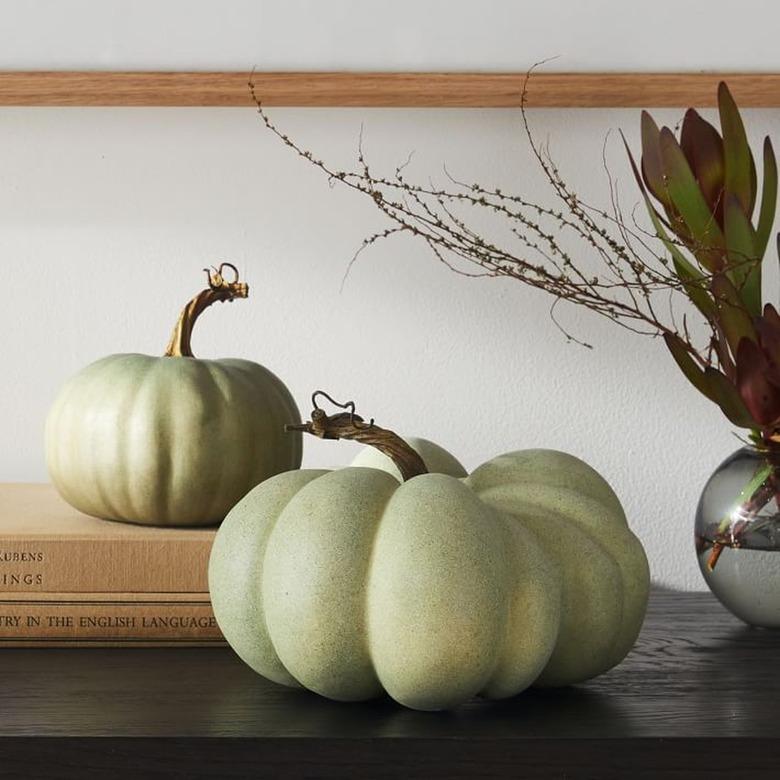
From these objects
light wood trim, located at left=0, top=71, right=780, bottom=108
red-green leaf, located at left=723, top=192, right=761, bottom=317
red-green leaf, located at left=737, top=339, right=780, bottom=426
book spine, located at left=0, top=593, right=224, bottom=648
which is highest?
light wood trim, located at left=0, top=71, right=780, bottom=108

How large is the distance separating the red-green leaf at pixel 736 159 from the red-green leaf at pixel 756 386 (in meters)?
0.09

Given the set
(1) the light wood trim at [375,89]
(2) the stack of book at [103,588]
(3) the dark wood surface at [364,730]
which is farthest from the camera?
(1) the light wood trim at [375,89]

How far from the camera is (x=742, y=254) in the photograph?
2.28ft

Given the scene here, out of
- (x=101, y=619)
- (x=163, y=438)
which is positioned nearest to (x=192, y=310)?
(x=163, y=438)

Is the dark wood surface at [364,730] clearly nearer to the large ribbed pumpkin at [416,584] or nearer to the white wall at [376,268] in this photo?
the large ribbed pumpkin at [416,584]

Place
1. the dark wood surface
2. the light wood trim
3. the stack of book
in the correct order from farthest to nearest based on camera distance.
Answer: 1. the light wood trim
2. the stack of book
3. the dark wood surface

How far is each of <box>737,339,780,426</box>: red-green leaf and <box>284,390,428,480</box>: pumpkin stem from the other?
0.21m

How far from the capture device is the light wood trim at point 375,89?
0.86 meters

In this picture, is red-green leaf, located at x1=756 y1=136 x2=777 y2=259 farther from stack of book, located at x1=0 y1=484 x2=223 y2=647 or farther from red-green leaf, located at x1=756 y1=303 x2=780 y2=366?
stack of book, located at x1=0 y1=484 x2=223 y2=647

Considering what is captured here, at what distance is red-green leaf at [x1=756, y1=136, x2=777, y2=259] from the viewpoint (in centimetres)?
72

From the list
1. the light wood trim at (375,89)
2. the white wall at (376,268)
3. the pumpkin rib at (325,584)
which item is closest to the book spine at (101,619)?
the pumpkin rib at (325,584)

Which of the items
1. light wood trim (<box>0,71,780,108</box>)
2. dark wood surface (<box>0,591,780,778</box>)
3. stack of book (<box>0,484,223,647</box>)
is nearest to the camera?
dark wood surface (<box>0,591,780,778</box>)

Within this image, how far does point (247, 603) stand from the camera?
56cm

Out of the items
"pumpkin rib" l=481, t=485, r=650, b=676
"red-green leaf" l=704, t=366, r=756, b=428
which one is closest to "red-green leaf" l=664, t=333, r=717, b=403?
"red-green leaf" l=704, t=366, r=756, b=428
